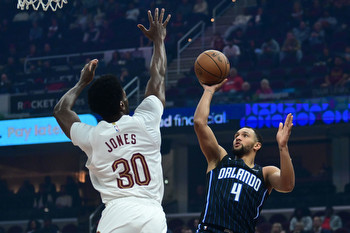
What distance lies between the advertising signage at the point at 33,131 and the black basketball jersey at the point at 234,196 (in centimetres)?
1230

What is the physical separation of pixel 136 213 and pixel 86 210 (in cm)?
1364

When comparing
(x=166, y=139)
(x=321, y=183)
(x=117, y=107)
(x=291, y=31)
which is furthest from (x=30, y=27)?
(x=117, y=107)

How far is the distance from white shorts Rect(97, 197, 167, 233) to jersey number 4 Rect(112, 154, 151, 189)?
0.10m

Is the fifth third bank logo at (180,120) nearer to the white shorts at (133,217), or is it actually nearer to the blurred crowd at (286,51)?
the blurred crowd at (286,51)

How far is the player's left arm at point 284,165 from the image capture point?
5383 mm

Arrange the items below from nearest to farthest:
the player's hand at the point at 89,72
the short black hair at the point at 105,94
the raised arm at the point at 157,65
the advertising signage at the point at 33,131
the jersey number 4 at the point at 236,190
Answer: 1. the short black hair at the point at 105,94
2. the raised arm at the point at 157,65
3. the player's hand at the point at 89,72
4. the jersey number 4 at the point at 236,190
5. the advertising signage at the point at 33,131

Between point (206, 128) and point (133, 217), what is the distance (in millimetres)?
1575

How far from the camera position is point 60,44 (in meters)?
21.2

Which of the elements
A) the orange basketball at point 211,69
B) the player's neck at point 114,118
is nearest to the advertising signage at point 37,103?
the orange basketball at point 211,69

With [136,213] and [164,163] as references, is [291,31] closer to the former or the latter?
[164,163]

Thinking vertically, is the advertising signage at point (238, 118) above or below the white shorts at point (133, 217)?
above

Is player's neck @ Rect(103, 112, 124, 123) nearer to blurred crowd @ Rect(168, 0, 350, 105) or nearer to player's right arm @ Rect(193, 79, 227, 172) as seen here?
player's right arm @ Rect(193, 79, 227, 172)

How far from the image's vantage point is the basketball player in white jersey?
14.2ft

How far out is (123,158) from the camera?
4.42 metres
